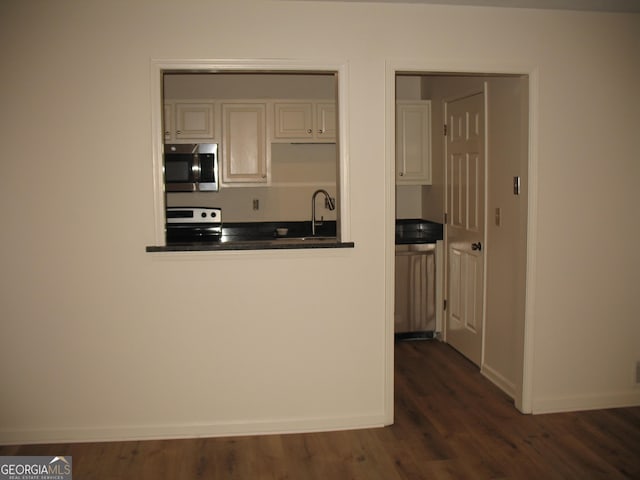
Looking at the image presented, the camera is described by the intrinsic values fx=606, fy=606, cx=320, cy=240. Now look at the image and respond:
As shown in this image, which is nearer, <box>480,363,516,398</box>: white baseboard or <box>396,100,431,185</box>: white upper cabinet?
<box>480,363,516,398</box>: white baseboard

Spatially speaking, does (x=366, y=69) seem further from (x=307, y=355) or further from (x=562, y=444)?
(x=562, y=444)

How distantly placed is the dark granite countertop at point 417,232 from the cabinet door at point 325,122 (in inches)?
41.9

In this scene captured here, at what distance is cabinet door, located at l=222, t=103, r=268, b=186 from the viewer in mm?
5305

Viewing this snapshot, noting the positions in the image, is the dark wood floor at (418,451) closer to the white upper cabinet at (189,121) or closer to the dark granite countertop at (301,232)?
the dark granite countertop at (301,232)

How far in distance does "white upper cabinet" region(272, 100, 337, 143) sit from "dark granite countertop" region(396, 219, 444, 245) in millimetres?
1068

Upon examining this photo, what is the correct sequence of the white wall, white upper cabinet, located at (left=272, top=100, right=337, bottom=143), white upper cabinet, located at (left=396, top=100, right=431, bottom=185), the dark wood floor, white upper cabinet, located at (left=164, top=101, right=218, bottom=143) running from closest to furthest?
the dark wood floor < the white wall < white upper cabinet, located at (left=164, top=101, right=218, bottom=143) < white upper cabinet, located at (left=272, top=100, right=337, bottom=143) < white upper cabinet, located at (left=396, top=100, right=431, bottom=185)

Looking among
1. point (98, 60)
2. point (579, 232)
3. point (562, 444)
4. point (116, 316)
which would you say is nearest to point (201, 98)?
point (98, 60)

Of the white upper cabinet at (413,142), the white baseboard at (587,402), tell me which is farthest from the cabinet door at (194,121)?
the white baseboard at (587,402)

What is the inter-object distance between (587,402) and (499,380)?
23.2 inches

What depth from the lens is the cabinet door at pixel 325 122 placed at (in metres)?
5.36

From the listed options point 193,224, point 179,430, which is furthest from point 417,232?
point 179,430

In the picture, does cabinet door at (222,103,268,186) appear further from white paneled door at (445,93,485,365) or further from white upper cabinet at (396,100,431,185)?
white paneled door at (445,93,485,365)

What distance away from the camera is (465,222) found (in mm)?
4836

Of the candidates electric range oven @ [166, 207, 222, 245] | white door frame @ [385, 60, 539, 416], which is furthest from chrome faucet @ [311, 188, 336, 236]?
white door frame @ [385, 60, 539, 416]
